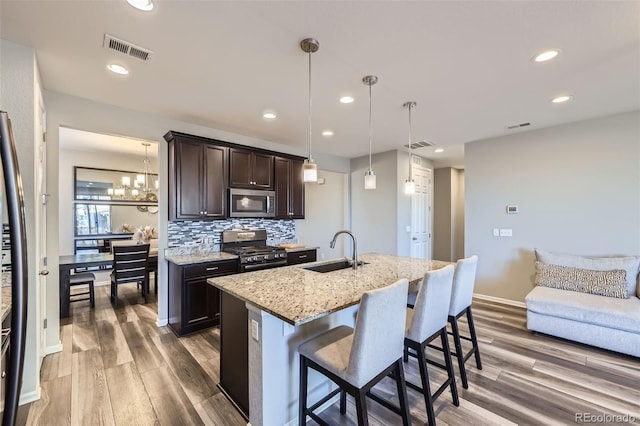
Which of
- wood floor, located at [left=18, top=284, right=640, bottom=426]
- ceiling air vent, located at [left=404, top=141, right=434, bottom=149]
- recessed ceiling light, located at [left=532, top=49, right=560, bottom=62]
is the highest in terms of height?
recessed ceiling light, located at [left=532, top=49, right=560, bottom=62]

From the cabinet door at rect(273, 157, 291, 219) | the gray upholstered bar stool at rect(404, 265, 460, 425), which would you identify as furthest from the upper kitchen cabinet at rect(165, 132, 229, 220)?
the gray upholstered bar stool at rect(404, 265, 460, 425)

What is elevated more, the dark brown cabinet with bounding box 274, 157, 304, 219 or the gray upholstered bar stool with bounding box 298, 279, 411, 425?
the dark brown cabinet with bounding box 274, 157, 304, 219

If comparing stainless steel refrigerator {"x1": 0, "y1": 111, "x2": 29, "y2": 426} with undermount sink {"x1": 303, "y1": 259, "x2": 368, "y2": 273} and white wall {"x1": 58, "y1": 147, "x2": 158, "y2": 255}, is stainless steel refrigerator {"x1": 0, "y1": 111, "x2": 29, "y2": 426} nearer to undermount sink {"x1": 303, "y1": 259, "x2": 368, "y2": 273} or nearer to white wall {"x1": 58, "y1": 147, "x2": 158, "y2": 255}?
undermount sink {"x1": 303, "y1": 259, "x2": 368, "y2": 273}

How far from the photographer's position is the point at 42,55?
2.19 meters

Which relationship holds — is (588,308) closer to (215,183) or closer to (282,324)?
(282,324)

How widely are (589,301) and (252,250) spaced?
13.2 feet

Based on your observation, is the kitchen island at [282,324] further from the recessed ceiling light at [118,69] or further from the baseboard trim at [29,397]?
the recessed ceiling light at [118,69]

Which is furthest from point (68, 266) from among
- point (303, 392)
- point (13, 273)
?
point (303, 392)

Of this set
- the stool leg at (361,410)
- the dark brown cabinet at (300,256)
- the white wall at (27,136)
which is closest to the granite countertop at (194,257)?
the dark brown cabinet at (300,256)

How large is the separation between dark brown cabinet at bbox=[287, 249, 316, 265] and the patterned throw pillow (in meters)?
3.18

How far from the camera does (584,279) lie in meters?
3.33

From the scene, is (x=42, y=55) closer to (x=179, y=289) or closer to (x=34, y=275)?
(x=34, y=275)

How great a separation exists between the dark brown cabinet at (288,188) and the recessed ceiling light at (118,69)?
2333 millimetres

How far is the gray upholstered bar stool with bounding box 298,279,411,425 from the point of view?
4.66 feet
